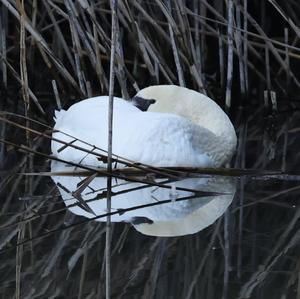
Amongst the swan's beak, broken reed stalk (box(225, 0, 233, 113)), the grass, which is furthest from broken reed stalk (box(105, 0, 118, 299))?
broken reed stalk (box(225, 0, 233, 113))

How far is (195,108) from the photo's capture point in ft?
15.7

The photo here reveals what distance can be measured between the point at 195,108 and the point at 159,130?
1.60ft

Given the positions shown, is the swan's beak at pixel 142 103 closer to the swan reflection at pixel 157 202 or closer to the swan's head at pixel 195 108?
the swan's head at pixel 195 108

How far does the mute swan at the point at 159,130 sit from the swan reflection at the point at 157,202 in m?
0.15

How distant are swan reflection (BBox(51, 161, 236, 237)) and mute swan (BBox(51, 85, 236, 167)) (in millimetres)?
151

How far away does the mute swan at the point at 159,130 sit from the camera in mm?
4320

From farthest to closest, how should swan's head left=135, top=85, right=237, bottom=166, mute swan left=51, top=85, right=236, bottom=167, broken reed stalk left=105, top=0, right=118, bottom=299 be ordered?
swan's head left=135, top=85, right=237, bottom=166
mute swan left=51, top=85, right=236, bottom=167
broken reed stalk left=105, top=0, right=118, bottom=299

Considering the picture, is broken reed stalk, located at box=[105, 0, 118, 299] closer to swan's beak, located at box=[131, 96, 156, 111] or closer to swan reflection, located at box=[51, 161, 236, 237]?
swan reflection, located at box=[51, 161, 236, 237]

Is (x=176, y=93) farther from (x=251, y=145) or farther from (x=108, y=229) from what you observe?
(x=108, y=229)

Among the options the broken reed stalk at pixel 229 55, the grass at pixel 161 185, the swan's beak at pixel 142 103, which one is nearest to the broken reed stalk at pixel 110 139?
the grass at pixel 161 185

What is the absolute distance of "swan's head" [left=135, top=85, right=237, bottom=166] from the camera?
15.0 ft

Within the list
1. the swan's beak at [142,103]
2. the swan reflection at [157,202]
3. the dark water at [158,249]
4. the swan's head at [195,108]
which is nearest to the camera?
the dark water at [158,249]

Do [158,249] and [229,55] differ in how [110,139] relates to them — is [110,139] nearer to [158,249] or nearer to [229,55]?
[158,249]

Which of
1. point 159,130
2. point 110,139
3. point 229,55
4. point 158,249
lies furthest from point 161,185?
point 229,55
